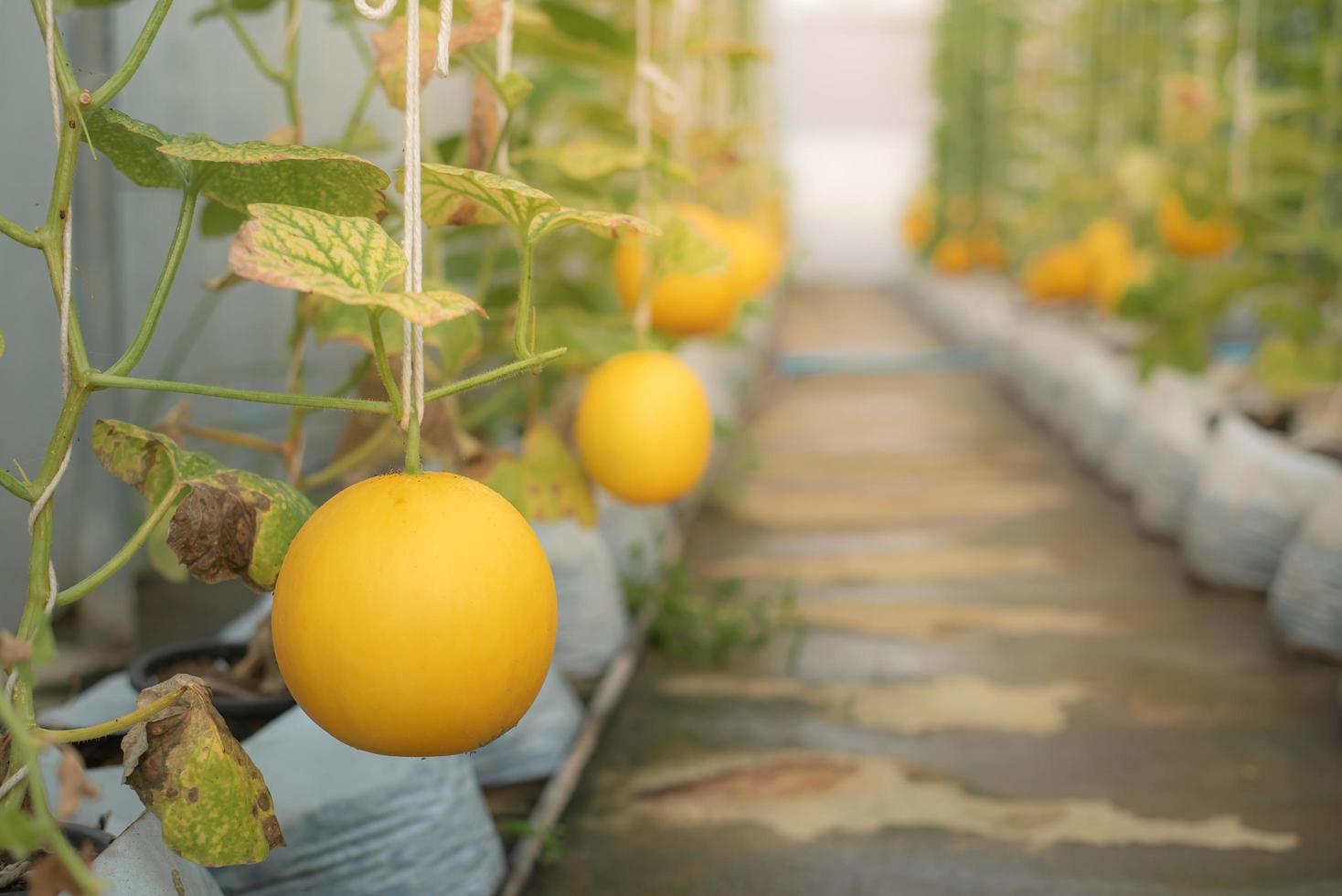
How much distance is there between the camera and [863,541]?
2.60m

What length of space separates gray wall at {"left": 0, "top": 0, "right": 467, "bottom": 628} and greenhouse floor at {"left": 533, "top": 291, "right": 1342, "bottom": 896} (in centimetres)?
63

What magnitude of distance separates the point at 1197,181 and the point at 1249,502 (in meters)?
0.86

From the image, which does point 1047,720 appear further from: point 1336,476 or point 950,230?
point 950,230

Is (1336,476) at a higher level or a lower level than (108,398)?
lower

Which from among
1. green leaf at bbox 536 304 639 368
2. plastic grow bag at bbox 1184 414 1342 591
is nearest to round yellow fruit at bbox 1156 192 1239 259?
plastic grow bag at bbox 1184 414 1342 591

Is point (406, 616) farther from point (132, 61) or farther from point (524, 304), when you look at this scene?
point (132, 61)

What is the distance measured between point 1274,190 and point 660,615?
1350 millimetres

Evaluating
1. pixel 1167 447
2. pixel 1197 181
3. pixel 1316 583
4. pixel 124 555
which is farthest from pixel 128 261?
pixel 1197 181

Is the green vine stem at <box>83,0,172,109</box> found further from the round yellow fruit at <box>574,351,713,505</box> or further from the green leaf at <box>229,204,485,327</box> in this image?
the round yellow fruit at <box>574,351,713,505</box>

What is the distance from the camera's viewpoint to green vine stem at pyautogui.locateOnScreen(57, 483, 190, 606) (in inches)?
24.6

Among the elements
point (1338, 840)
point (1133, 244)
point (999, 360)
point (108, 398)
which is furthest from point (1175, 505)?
point (999, 360)

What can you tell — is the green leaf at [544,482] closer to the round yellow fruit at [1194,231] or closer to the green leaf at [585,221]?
the green leaf at [585,221]

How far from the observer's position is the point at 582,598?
1.73m

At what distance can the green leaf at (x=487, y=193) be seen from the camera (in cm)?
61
